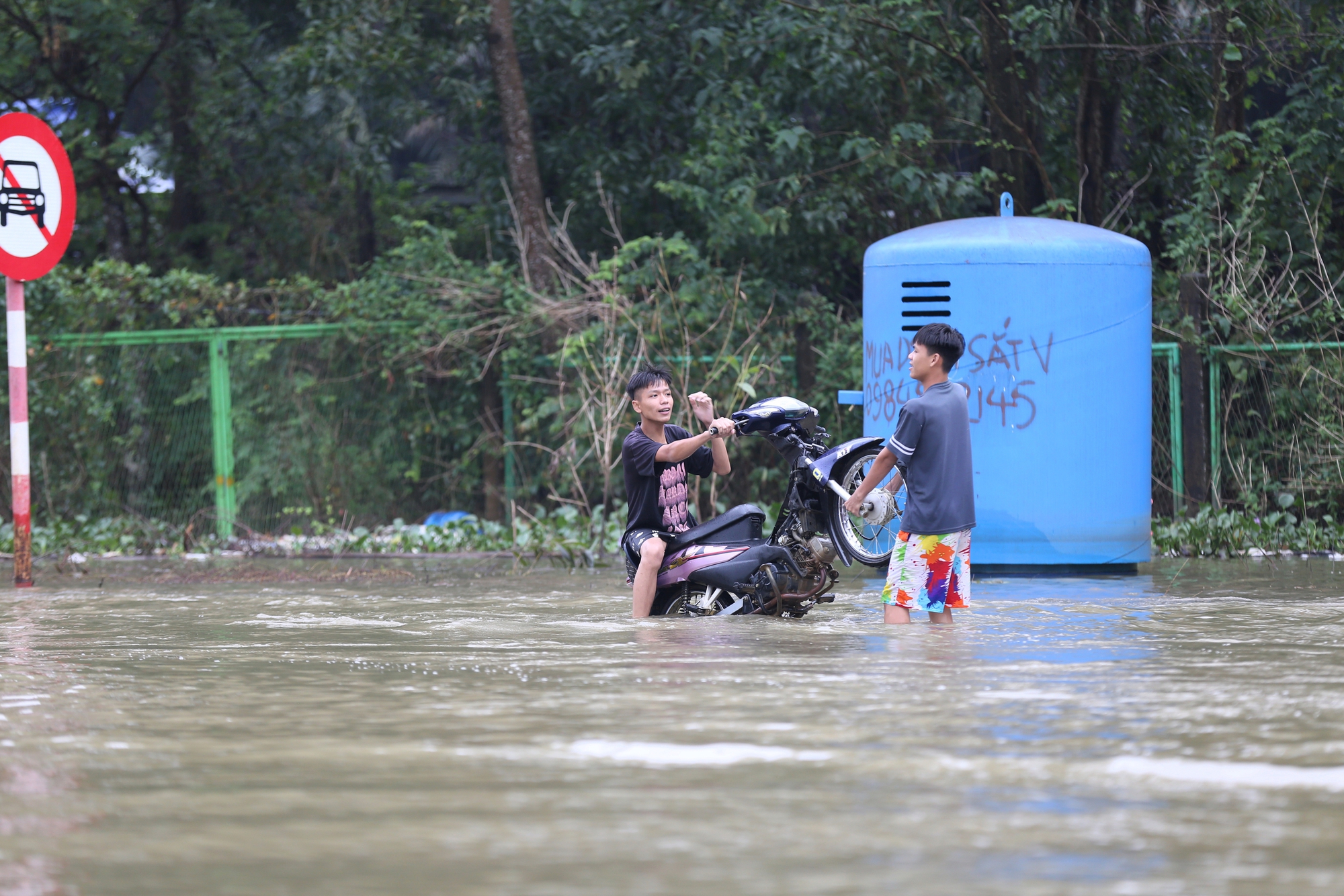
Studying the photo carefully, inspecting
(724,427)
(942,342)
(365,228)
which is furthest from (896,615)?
(365,228)

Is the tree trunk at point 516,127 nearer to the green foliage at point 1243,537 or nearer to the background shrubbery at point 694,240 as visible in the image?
the background shrubbery at point 694,240

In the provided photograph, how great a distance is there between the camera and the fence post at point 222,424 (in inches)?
557

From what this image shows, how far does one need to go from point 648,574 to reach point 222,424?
745 centimetres

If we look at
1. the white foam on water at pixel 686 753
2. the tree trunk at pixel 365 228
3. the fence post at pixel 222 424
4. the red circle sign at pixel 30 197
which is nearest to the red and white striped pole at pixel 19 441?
the red circle sign at pixel 30 197

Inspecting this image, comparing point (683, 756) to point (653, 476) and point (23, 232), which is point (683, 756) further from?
point (23, 232)

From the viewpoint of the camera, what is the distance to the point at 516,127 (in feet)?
50.0

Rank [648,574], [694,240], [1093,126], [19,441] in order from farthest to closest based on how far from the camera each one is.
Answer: [694,240] → [1093,126] → [19,441] → [648,574]

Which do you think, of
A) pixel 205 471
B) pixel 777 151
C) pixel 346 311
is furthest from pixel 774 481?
pixel 205 471

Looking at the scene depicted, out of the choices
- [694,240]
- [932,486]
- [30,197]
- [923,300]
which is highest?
[694,240]

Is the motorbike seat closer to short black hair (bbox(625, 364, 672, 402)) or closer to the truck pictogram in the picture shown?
short black hair (bbox(625, 364, 672, 402))

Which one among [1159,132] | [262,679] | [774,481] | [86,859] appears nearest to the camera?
[86,859]

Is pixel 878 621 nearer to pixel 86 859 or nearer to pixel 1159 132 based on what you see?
pixel 86 859

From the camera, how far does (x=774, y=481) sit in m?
13.9

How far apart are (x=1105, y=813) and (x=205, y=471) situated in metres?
11.8
